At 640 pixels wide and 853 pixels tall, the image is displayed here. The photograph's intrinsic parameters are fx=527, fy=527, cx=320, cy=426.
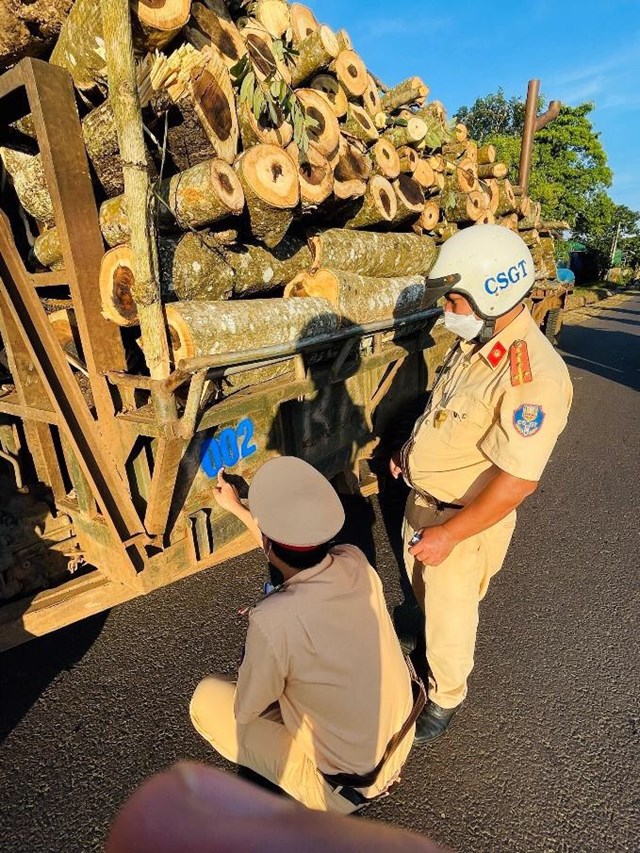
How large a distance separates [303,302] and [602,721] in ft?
8.67

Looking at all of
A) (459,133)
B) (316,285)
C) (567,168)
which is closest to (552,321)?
(459,133)

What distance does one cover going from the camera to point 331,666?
1584 millimetres

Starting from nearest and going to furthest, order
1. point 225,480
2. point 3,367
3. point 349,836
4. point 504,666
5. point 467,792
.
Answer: point 349,836, point 467,792, point 225,480, point 504,666, point 3,367

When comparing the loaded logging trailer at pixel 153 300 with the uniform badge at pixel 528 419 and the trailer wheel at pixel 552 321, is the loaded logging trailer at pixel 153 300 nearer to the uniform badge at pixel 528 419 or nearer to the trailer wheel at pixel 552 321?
the uniform badge at pixel 528 419

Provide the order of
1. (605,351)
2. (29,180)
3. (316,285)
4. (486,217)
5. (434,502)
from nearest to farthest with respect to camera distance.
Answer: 1. (434,502)
2. (29,180)
3. (316,285)
4. (486,217)
5. (605,351)

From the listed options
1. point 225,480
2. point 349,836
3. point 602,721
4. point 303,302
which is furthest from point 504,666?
point 349,836

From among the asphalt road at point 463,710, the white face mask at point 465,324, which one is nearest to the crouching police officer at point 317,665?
the asphalt road at point 463,710

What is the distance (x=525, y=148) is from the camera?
10.2 metres

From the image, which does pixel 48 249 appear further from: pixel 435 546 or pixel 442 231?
pixel 442 231

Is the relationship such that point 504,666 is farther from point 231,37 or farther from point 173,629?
point 231,37

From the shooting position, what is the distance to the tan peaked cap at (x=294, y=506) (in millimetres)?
1555

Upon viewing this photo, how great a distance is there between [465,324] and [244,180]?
1348mm

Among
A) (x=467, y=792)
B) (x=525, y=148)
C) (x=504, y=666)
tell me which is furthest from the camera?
(x=525, y=148)

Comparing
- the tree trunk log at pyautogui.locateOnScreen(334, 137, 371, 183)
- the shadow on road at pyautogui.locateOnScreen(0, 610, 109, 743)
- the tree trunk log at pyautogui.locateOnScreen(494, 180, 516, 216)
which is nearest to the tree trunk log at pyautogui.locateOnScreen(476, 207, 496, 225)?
the tree trunk log at pyautogui.locateOnScreen(494, 180, 516, 216)
